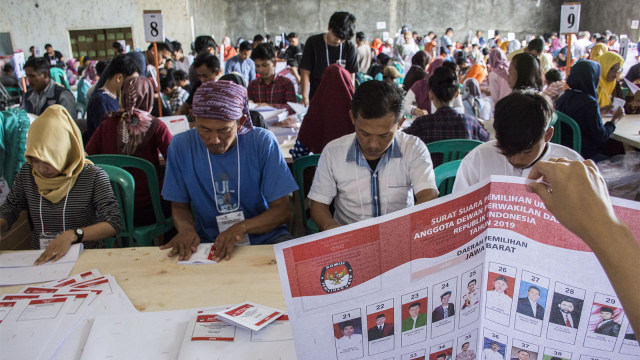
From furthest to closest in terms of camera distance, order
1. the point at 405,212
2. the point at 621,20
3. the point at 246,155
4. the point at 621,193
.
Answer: the point at 621,20 → the point at 621,193 → the point at 246,155 → the point at 405,212

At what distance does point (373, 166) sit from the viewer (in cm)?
201

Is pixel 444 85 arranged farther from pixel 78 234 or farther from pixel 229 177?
pixel 78 234

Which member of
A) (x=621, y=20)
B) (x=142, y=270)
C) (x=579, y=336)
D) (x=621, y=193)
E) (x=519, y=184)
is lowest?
Answer: (x=621, y=193)

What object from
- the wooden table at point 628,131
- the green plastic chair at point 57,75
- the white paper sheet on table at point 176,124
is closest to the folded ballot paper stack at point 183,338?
the white paper sheet on table at point 176,124

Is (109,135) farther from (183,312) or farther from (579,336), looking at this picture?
(579,336)

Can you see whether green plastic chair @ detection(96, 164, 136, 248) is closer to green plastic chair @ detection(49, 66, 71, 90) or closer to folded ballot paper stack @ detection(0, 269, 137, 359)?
folded ballot paper stack @ detection(0, 269, 137, 359)

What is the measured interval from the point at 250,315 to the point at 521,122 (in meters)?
1.15

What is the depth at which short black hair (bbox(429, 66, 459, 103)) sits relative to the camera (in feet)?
10.2

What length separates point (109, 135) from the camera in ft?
9.20

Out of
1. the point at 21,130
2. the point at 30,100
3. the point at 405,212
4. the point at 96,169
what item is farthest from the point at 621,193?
the point at 30,100

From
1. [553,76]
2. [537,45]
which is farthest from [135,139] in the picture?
[537,45]

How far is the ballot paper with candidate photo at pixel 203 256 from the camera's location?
1569 millimetres

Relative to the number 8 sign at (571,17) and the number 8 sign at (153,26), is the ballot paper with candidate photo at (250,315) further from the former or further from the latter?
the number 8 sign at (571,17)

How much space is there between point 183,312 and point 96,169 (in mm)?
1072
